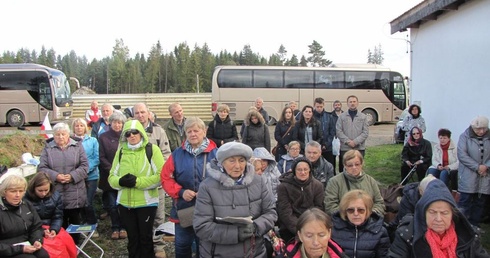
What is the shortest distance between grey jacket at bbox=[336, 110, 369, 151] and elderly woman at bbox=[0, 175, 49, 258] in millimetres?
5093

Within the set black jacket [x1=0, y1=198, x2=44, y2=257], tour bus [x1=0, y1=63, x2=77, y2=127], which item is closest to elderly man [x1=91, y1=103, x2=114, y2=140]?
black jacket [x1=0, y1=198, x2=44, y2=257]

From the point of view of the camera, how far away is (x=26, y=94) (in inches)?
778

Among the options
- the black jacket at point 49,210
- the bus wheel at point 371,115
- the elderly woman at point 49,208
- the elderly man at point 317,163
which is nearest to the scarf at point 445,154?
the elderly man at point 317,163

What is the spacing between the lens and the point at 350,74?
20406 millimetres

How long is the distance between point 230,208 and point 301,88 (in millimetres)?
18080

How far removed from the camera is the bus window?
20.5 metres

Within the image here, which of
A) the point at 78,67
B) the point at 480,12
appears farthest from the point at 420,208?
the point at 78,67

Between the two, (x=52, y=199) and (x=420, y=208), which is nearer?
(x=420, y=208)

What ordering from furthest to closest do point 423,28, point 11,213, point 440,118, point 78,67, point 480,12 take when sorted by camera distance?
point 78,67
point 423,28
point 440,118
point 480,12
point 11,213

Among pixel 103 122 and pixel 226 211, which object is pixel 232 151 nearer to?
pixel 226 211

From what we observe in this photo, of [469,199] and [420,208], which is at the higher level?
[420,208]

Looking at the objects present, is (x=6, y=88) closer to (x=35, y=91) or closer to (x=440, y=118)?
(x=35, y=91)

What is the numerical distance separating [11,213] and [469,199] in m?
5.64

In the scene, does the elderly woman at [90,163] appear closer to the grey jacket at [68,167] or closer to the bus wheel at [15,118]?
A: the grey jacket at [68,167]
